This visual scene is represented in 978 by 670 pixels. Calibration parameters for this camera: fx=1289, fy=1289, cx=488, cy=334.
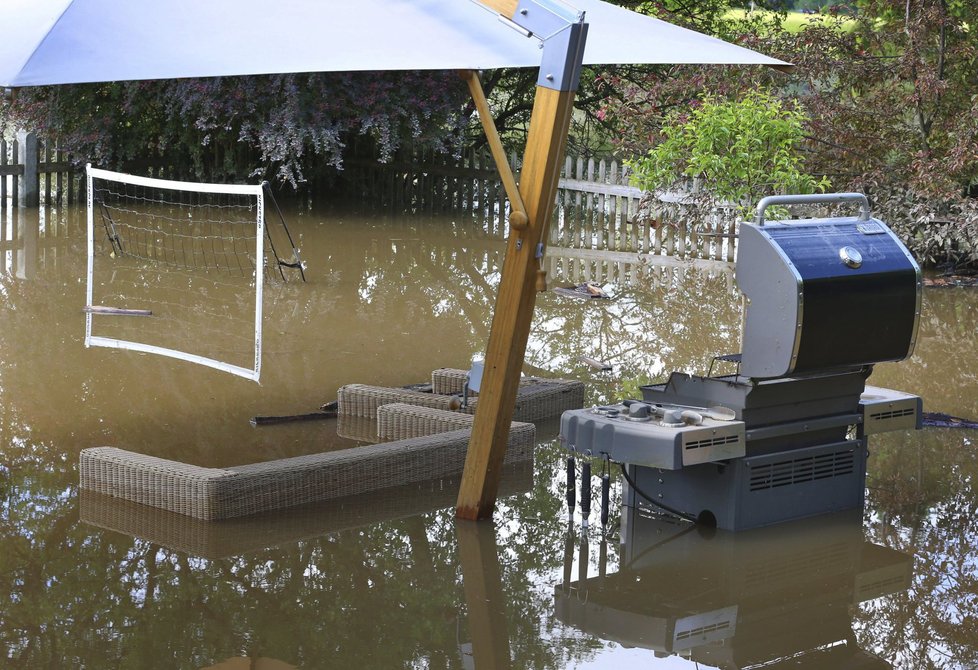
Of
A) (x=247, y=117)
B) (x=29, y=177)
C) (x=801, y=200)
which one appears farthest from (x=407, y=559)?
(x=29, y=177)

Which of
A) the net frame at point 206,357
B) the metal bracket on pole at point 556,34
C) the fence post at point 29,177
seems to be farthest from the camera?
the fence post at point 29,177

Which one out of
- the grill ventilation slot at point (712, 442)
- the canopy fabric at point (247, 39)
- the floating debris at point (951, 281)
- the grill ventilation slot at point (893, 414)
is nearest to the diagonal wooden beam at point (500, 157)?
the canopy fabric at point (247, 39)

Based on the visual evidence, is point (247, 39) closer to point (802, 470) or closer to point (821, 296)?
point (821, 296)

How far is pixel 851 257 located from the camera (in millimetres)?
6047

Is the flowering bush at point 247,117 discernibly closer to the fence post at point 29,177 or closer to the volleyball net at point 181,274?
the fence post at point 29,177

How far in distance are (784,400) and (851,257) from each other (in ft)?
2.48

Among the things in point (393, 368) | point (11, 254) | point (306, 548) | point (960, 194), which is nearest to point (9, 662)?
point (306, 548)

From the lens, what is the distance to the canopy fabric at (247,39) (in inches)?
213

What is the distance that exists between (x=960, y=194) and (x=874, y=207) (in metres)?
0.98

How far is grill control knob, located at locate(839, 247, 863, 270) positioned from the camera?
6.02 meters

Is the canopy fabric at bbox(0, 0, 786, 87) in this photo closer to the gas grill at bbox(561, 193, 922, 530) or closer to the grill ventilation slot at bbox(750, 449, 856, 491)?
the gas grill at bbox(561, 193, 922, 530)

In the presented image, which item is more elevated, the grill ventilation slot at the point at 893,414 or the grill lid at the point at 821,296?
the grill lid at the point at 821,296

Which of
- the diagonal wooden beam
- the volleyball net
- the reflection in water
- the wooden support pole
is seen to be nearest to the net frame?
the volleyball net

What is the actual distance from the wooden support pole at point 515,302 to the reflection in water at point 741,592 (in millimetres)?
778
